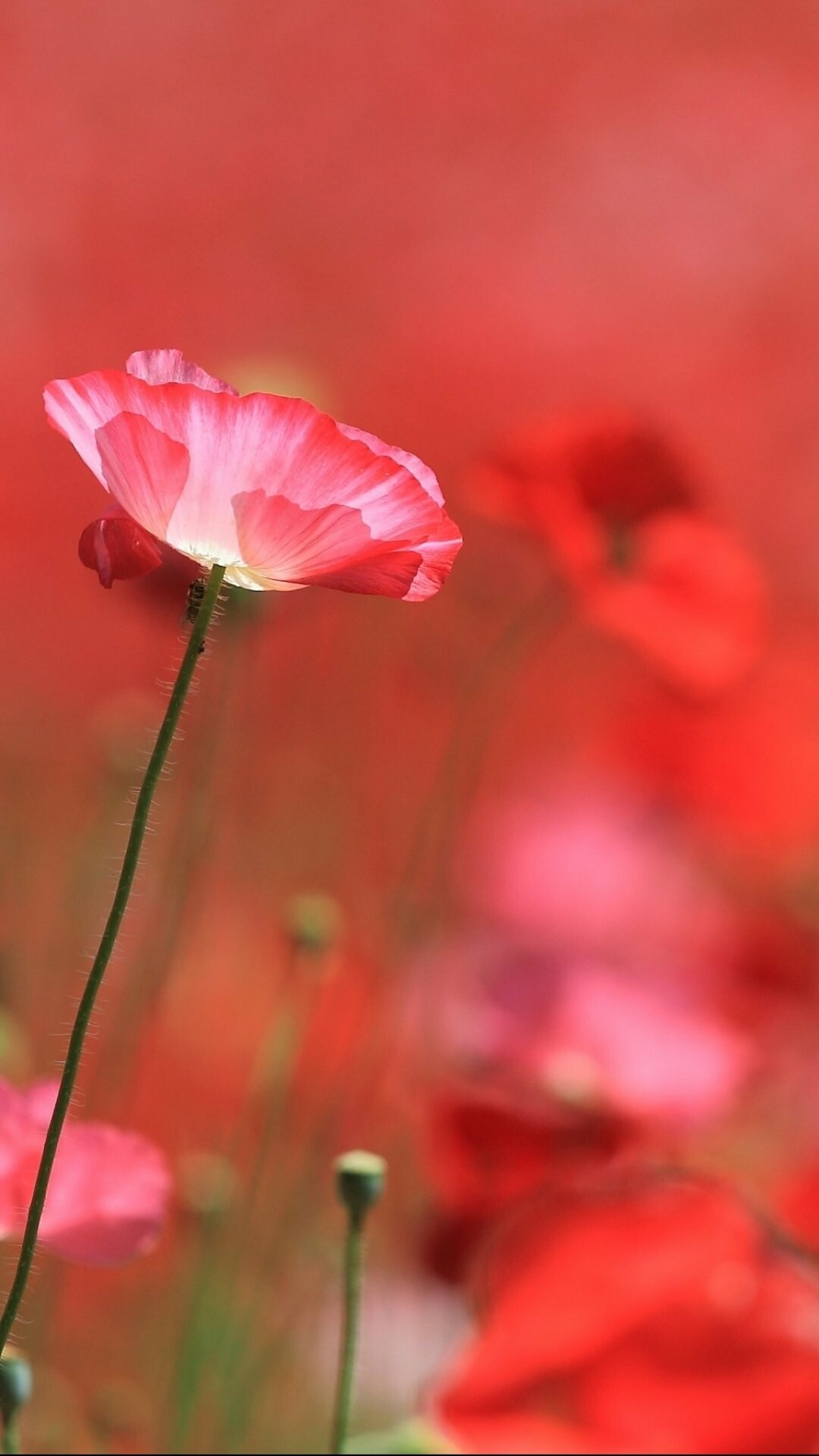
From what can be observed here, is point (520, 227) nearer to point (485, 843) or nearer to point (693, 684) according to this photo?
point (485, 843)

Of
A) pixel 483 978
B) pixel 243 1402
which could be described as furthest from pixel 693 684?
pixel 243 1402

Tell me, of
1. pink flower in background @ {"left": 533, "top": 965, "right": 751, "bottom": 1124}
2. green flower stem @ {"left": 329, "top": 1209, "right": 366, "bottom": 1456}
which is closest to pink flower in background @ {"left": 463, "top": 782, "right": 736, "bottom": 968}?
pink flower in background @ {"left": 533, "top": 965, "right": 751, "bottom": 1124}

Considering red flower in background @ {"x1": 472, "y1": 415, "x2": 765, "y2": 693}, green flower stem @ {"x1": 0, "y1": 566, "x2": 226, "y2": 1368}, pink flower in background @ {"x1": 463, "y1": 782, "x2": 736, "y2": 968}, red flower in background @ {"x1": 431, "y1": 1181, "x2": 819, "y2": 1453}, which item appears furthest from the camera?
pink flower in background @ {"x1": 463, "y1": 782, "x2": 736, "y2": 968}

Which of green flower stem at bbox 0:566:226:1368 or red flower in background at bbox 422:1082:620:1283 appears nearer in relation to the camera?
green flower stem at bbox 0:566:226:1368

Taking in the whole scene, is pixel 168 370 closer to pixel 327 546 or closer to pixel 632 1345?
pixel 327 546

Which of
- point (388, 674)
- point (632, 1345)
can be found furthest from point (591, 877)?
point (632, 1345)

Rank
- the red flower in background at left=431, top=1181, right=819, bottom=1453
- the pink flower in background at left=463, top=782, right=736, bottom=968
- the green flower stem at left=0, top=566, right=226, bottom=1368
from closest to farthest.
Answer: the green flower stem at left=0, top=566, right=226, bottom=1368
the red flower in background at left=431, top=1181, right=819, bottom=1453
the pink flower in background at left=463, top=782, right=736, bottom=968

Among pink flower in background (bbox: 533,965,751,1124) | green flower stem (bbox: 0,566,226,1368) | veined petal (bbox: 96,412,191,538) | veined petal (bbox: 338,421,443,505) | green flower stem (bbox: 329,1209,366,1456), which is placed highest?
veined petal (bbox: 338,421,443,505)

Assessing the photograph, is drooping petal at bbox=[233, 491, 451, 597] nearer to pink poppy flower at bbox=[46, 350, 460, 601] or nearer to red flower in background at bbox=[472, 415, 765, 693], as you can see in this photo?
pink poppy flower at bbox=[46, 350, 460, 601]
